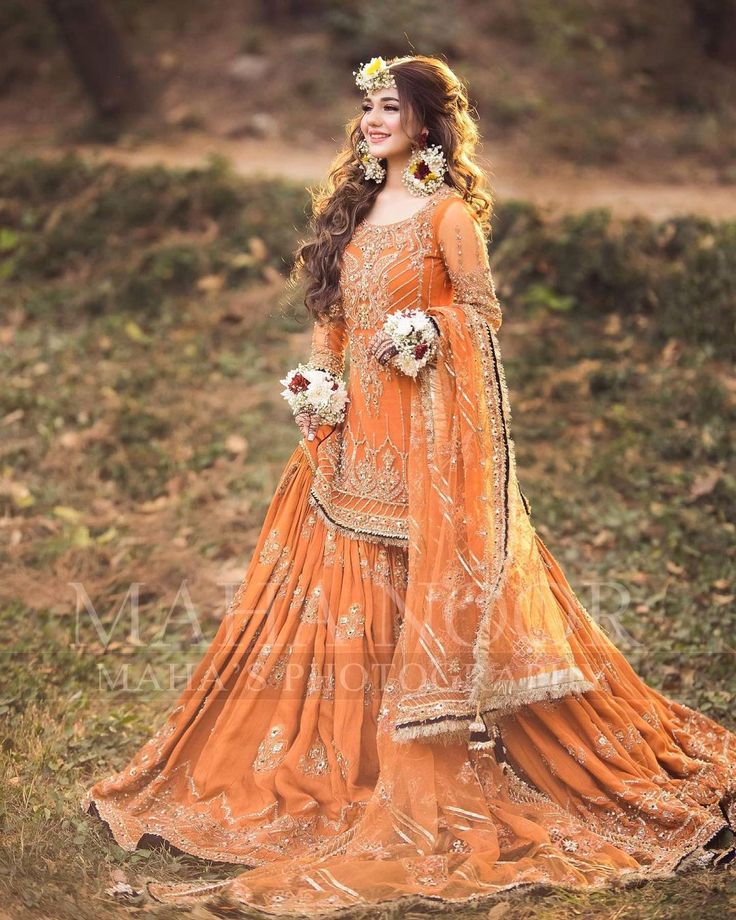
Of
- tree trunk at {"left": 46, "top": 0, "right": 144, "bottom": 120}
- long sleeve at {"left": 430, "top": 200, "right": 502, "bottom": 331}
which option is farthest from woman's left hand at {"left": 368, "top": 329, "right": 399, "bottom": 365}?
tree trunk at {"left": 46, "top": 0, "right": 144, "bottom": 120}

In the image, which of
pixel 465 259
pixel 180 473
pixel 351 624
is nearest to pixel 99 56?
pixel 180 473

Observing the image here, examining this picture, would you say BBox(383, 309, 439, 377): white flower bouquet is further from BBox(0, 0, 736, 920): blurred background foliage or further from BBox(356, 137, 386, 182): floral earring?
BBox(0, 0, 736, 920): blurred background foliage

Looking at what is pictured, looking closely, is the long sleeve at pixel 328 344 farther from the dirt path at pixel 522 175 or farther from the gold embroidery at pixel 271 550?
the dirt path at pixel 522 175

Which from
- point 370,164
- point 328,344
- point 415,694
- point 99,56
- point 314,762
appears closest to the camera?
point 415,694

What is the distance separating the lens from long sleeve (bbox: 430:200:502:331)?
3.42m

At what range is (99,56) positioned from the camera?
1090cm

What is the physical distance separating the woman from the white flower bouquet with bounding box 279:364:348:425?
13 mm

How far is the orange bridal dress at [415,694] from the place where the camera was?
10.7 ft

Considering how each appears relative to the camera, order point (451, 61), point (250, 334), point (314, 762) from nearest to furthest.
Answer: point (314, 762) → point (250, 334) → point (451, 61)

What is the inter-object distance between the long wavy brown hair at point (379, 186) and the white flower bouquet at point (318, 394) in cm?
20

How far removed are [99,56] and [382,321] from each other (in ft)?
27.8

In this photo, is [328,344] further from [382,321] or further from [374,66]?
[374,66]

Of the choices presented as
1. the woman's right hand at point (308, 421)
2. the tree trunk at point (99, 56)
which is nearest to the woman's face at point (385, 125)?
the woman's right hand at point (308, 421)

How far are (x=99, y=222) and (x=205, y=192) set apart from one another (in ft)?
2.89
